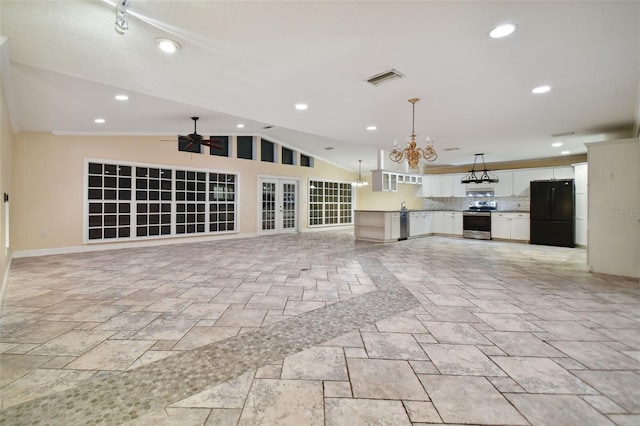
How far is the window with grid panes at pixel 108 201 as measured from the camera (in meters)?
6.10

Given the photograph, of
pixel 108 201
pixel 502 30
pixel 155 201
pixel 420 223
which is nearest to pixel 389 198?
pixel 420 223

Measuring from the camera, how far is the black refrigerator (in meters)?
6.84

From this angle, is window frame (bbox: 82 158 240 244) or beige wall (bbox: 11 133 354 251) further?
window frame (bbox: 82 158 240 244)

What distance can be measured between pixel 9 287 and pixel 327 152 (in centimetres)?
803

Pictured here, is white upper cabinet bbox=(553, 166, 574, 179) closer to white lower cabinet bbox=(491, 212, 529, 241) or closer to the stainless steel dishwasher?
white lower cabinet bbox=(491, 212, 529, 241)

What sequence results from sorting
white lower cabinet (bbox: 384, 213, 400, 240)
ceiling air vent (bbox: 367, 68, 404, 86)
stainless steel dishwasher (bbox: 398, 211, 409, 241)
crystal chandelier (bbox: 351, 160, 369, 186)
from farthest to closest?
crystal chandelier (bbox: 351, 160, 369, 186), stainless steel dishwasher (bbox: 398, 211, 409, 241), white lower cabinet (bbox: 384, 213, 400, 240), ceiling air vent (bbox: 367, 68, 404, 86)

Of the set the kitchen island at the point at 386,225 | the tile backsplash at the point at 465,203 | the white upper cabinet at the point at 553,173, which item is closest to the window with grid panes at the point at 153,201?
the kitchen island at the point at 386,225

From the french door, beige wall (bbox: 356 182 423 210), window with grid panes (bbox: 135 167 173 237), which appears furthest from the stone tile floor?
beige wall (bbox: 356 182 423 210)

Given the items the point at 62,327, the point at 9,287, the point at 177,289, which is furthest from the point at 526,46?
the point at 9,287

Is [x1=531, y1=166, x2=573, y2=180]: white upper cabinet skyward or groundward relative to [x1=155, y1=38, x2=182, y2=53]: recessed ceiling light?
groundward

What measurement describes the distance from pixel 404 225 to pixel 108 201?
7246 mm

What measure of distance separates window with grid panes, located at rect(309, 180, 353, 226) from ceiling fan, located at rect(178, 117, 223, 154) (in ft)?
13.9

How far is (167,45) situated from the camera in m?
2.42

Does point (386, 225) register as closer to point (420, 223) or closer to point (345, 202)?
point (420, 223)
